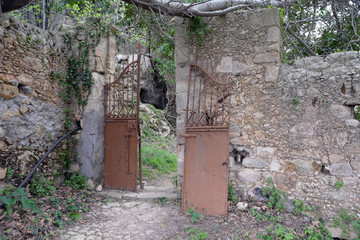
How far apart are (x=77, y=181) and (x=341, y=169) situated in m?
4.03

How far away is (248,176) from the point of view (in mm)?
3609

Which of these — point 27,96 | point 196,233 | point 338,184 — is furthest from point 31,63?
point 338,184

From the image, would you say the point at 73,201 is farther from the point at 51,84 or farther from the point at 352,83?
the point at 352,83

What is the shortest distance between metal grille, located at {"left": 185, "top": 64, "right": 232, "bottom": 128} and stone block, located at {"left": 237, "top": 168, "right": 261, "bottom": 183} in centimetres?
76

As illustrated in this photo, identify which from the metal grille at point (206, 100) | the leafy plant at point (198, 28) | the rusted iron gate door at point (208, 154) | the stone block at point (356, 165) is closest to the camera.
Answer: the stone block at point (356, 165)

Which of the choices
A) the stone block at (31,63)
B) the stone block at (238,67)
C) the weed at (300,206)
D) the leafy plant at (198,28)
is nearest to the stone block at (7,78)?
the stone block at (31,63)

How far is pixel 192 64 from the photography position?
3.84m

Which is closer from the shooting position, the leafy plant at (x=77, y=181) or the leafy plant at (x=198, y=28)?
the leafy plant at (x=198, y=28)

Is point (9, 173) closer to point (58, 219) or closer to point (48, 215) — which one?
point (48, 215)

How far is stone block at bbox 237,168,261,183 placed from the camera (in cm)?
356

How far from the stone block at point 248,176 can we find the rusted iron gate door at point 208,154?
1.36 ft

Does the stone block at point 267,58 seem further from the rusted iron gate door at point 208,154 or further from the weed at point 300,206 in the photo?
the weed at point 300,206

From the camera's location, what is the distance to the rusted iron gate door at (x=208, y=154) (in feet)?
11.1

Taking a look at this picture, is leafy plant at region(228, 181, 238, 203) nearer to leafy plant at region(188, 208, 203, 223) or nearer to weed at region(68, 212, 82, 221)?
leafy plant at region(188, 208, 203, 223)
